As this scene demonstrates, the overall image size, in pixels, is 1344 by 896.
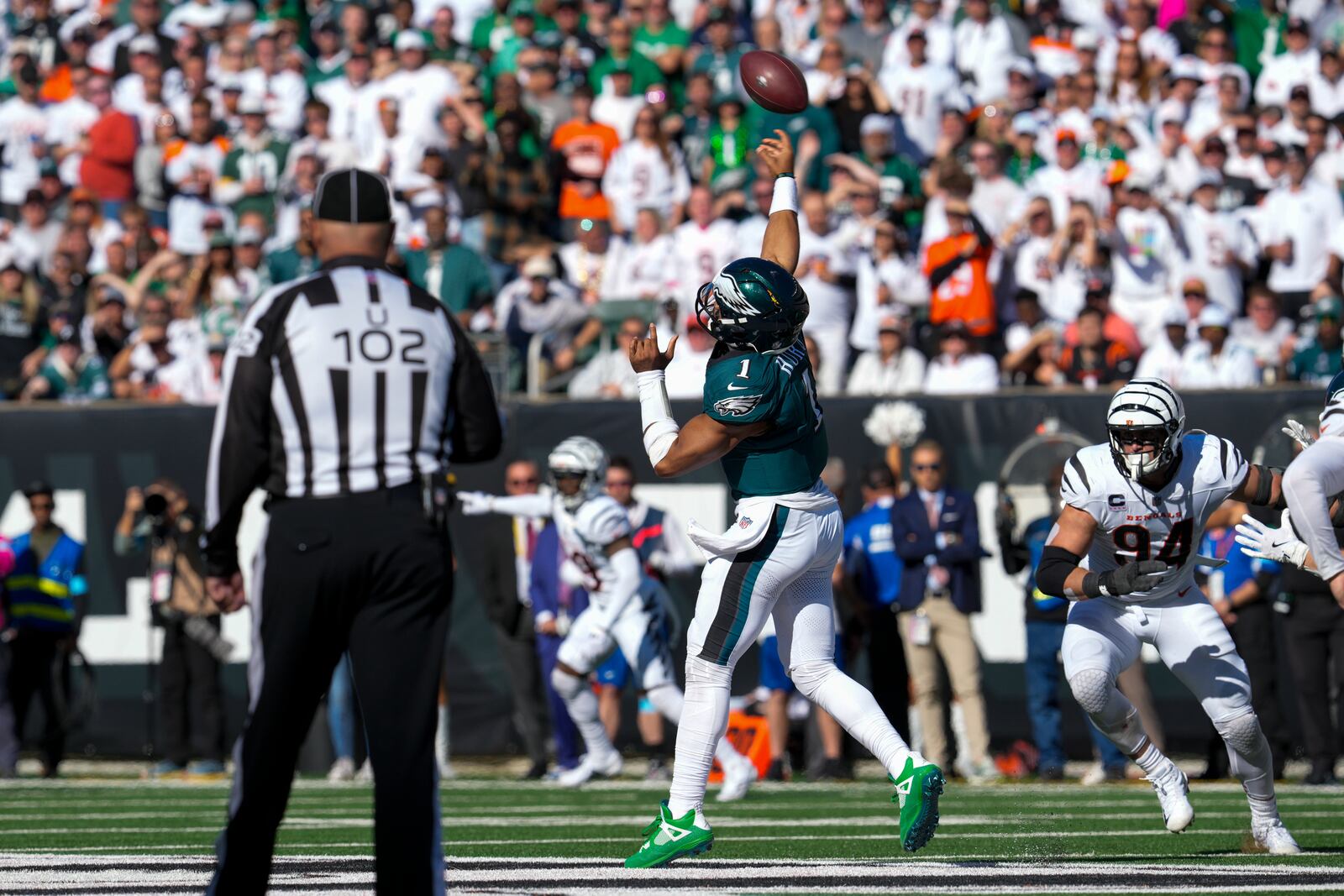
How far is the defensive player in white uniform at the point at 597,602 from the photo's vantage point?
12289 mm

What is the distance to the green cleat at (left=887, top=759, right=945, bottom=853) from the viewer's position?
7.08 metres

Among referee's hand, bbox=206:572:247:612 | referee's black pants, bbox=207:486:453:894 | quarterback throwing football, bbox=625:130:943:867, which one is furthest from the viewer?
quarterback throwing football, bbox=625:130:943:867

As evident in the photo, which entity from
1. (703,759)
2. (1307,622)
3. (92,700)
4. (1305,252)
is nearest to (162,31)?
(92,700)

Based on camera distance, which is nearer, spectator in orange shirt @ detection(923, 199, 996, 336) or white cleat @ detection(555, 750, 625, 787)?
white cleat @ detection(555, 750, 625, 787)

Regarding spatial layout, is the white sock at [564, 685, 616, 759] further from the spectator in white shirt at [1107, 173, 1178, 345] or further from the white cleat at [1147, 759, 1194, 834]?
the spectator in white shirt at [1107, 173, 1178, 345]

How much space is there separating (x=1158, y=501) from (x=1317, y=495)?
1.87 ft

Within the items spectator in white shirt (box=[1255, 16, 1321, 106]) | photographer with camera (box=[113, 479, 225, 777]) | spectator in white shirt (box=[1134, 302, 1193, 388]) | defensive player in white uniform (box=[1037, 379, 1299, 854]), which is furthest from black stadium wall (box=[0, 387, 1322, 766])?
defensive player in white uniform (box=[1037, 379, 1299, 854])

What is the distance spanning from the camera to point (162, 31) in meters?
21.4

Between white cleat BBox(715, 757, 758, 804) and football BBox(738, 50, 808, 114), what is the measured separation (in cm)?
386

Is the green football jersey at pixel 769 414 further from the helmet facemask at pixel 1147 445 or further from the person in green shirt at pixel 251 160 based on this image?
the person in green shirt at pixel 251 160

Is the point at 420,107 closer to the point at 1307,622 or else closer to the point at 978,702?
the point at 978,702

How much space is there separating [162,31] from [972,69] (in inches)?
321

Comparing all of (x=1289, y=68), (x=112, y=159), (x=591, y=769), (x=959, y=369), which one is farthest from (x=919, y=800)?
(x=112, y=159)

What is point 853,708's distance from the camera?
7402mm
